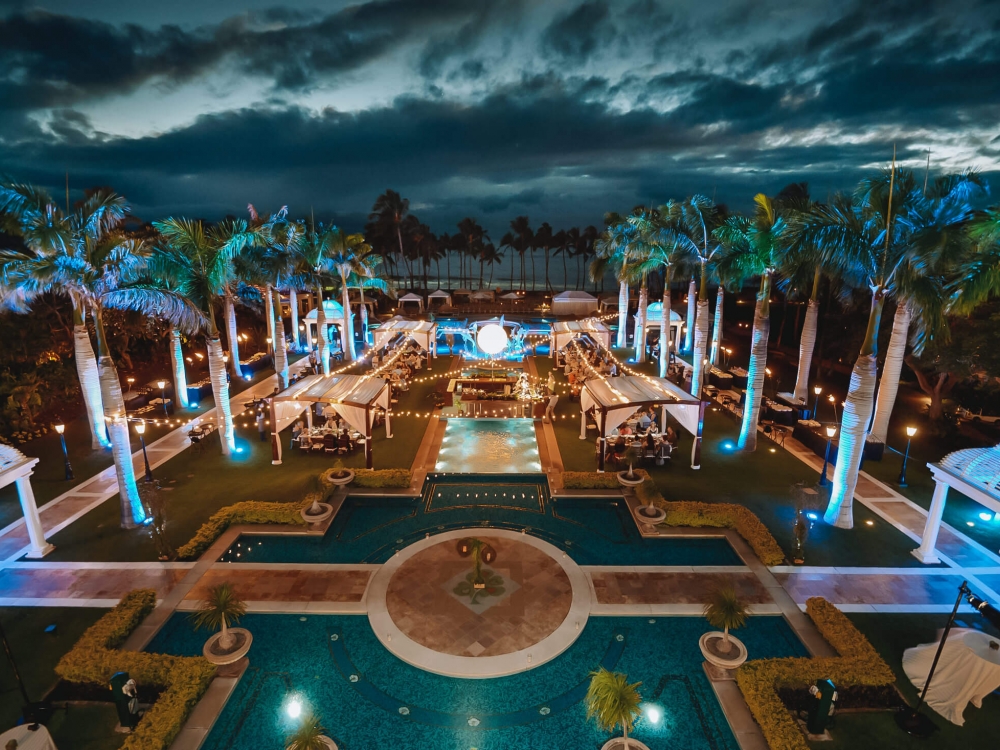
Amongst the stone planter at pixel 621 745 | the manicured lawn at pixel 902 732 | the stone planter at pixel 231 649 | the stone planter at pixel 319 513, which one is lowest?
the manicured lawn at pixel 902 732

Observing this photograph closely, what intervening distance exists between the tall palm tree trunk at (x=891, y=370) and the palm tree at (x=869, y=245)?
431 centimetres

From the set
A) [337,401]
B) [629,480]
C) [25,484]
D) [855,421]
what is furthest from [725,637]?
[25,484]

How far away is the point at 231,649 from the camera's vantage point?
33.4 ft

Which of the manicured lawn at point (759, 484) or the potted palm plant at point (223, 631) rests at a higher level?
the potted palm plant at point (223, 631)

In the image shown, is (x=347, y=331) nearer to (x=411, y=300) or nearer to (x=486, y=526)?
(x=411, y=300)

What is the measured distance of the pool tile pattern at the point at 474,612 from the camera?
35.0 feet

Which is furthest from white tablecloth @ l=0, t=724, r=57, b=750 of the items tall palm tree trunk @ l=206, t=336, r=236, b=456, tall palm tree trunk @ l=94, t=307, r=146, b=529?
tall palm tree trunk @ l=206, t=336, r=236, b=456

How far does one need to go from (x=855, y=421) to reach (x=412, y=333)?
26.5m

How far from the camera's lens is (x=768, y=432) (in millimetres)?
21734

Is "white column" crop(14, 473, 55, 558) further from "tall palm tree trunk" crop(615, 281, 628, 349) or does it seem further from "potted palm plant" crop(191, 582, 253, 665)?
"tall palm tree trunk" crop(615, 281, 628, 349)

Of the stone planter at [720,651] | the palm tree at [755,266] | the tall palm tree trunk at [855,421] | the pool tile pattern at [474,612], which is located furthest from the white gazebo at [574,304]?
the stone planter at [720,651]

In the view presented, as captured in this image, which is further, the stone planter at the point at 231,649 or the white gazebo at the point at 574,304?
the white gazebo at the point at 574,304

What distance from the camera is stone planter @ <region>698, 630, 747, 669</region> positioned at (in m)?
9.85

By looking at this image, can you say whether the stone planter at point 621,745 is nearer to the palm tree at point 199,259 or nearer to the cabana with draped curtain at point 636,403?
the cabana with draped curtain at point 636,403
